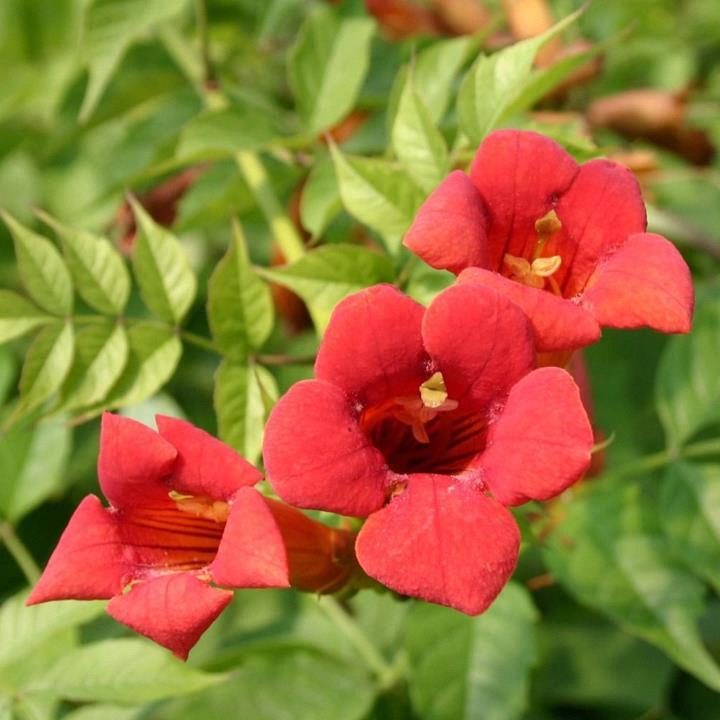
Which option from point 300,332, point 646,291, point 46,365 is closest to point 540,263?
point 646,291

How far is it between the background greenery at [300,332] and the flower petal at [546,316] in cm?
37

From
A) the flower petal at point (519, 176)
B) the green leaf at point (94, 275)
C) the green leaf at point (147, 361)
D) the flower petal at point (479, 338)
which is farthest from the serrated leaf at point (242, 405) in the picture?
the flower petal at point (519, 176)

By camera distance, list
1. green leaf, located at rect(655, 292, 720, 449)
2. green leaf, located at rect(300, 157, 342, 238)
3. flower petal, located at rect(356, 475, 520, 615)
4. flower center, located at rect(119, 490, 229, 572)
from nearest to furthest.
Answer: flower petal, located at rect(356, 475, 520, 615), flower center, located at rect(119, 490, 229, 572), green leaf, located at rect(300, 157, 342, 238), green leaf, located at rect(655, 292, 720, 449)

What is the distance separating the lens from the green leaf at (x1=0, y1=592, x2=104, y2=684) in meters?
1.90

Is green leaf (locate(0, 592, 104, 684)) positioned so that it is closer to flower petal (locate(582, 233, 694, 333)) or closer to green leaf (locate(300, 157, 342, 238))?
green leaf (locate(300, 157, 342, 238))

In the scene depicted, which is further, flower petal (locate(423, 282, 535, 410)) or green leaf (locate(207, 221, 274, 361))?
green leaf (locate(207, 221, 274, 361))

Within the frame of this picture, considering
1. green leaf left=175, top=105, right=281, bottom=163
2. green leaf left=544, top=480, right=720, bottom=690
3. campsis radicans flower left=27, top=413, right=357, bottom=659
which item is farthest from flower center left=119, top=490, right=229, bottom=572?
green leaf left=175, top=105, right=281, bottom=163

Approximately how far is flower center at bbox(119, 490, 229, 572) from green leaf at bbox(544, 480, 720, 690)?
760mm

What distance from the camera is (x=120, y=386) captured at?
195 cm

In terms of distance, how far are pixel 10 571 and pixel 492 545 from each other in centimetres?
174

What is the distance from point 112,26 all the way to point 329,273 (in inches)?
35.9

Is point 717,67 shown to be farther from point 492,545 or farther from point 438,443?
point 492,545

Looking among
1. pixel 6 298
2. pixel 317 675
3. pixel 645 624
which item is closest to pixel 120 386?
pixel 6 298

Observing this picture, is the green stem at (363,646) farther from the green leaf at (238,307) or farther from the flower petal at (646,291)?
the flower petal at (646,291)
